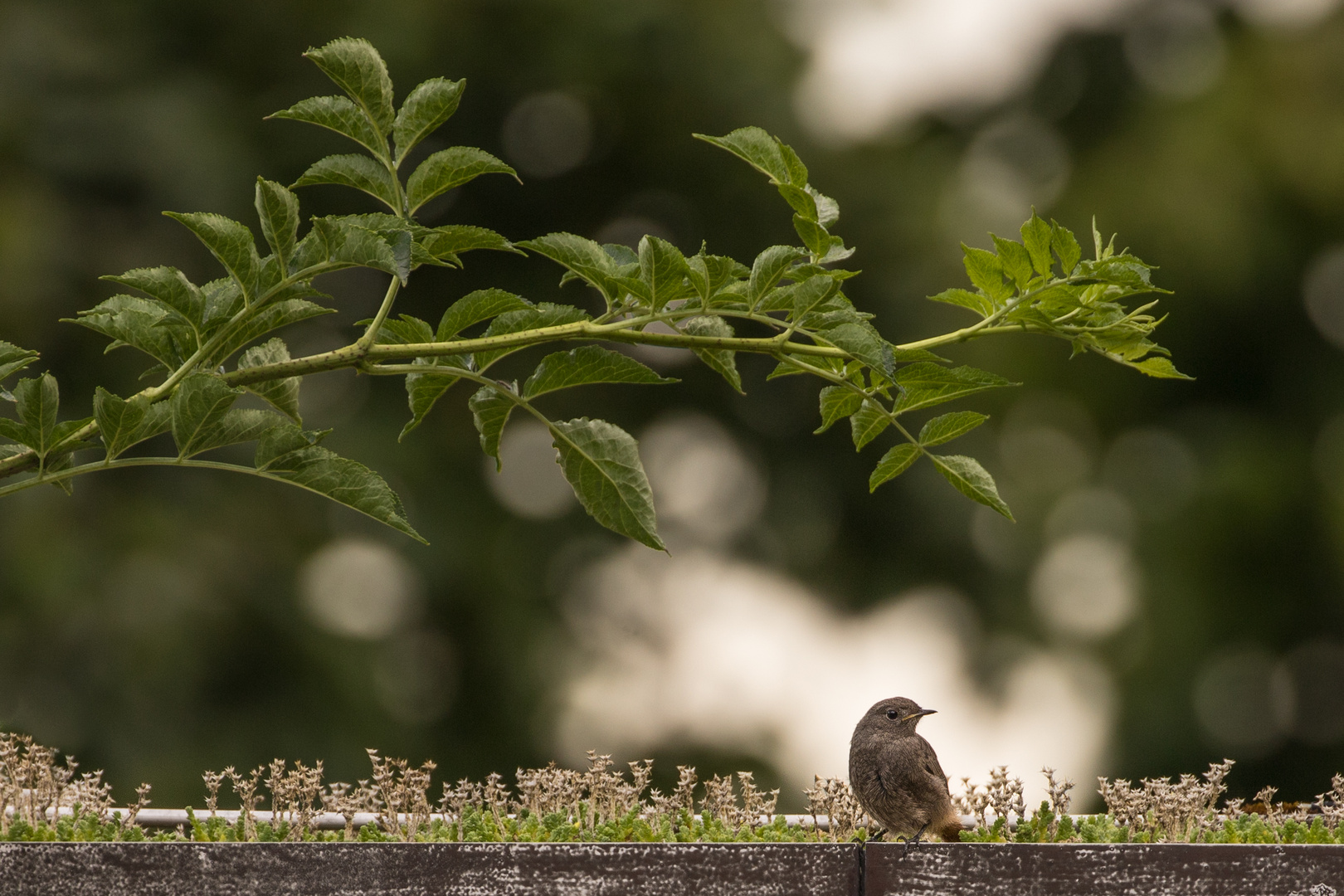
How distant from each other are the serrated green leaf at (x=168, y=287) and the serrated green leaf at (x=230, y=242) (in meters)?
0.04

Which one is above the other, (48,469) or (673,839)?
(48,469)

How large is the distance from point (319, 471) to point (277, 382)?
0.16 metres

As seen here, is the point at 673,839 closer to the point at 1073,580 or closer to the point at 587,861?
the point at 587,861

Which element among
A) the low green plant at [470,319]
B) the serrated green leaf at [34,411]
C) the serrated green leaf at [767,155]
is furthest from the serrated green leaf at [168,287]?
the serrated green leaf at [767,155]

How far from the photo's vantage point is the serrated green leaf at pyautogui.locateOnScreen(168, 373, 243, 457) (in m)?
1.10

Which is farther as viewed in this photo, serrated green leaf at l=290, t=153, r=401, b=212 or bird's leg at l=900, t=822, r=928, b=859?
bird's leg at l=900, t=822, r=928, b=859

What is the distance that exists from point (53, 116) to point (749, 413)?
10.5ft

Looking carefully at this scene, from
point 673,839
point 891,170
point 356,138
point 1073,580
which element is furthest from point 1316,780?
point 356,138

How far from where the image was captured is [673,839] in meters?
1.77

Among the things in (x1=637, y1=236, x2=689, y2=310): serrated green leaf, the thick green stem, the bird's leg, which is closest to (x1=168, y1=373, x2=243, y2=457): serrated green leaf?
the thick green stem

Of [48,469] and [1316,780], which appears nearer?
[48,469]

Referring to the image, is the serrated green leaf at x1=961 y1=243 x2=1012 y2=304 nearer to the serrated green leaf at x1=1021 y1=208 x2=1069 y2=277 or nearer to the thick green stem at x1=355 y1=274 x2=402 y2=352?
the serrated green leaf at x1=1021 y1=208 x2=1069 y2=277

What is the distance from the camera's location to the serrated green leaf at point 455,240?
1119mm

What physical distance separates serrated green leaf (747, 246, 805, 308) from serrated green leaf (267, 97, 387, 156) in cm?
35
